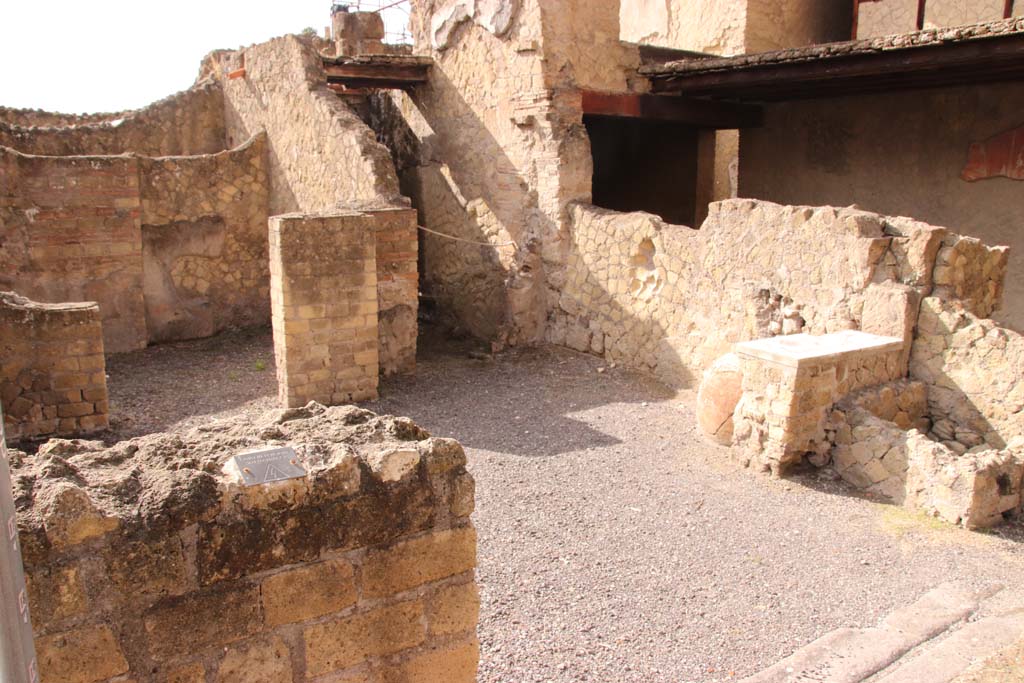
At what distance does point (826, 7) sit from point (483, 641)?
11646 millimetres

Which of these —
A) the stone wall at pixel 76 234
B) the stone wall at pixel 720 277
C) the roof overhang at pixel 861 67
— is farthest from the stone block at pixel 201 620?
the stone wall at pixel 76 234

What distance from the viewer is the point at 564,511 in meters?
5.47

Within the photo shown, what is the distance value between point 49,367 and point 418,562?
17.7 ft

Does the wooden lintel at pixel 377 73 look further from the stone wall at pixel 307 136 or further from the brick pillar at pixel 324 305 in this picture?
the brick pillar at pixel 324 305

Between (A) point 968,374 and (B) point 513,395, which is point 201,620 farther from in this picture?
(B) point 513,395

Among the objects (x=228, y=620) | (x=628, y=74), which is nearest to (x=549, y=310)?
(x=628, y=74)

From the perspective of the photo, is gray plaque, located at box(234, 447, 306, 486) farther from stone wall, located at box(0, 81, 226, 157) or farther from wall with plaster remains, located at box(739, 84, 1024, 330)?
stone wall, located at box(0, 81, 226, 157)

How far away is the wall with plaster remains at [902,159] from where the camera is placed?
8.90 m

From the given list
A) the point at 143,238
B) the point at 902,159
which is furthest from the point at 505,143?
the point at 902,159

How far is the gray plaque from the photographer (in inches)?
89.4

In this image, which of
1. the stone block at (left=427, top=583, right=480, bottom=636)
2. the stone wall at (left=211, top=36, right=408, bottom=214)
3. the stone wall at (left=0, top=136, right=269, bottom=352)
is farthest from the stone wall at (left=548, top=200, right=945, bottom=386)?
the stone block at (left=427, top=583, right=480, bottom=636)

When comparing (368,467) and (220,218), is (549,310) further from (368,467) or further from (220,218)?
(368,467)

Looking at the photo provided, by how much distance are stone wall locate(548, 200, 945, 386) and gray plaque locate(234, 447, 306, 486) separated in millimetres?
5295

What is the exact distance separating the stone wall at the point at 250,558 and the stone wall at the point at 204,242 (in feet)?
25.5
